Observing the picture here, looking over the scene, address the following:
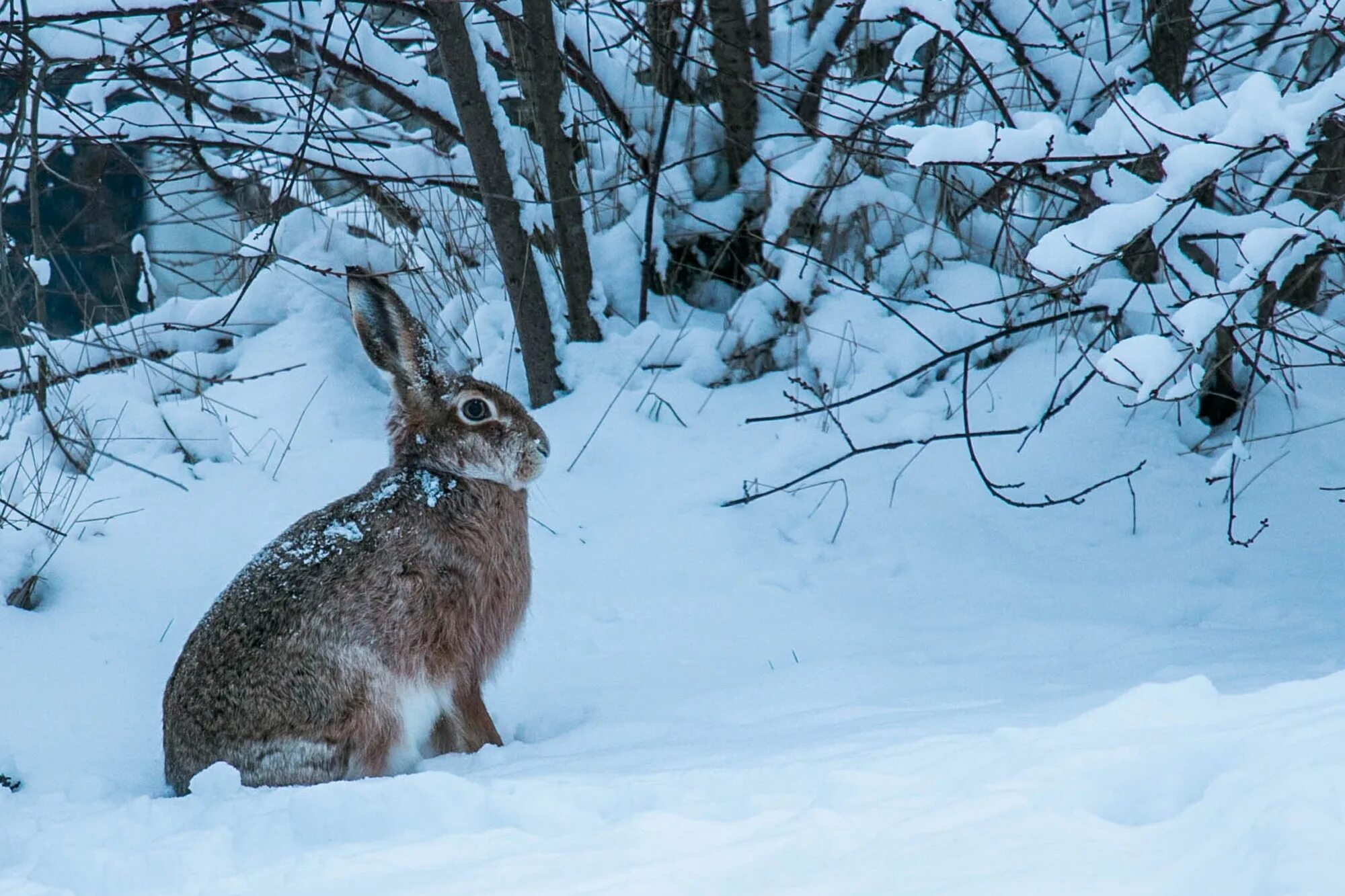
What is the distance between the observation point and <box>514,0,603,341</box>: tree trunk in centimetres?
531

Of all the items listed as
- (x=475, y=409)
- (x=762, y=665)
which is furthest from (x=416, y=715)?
(x=762, y=665)

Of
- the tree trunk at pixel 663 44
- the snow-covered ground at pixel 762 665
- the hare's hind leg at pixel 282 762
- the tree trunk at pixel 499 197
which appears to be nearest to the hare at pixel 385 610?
the hare's hind leg at pixel 282 762

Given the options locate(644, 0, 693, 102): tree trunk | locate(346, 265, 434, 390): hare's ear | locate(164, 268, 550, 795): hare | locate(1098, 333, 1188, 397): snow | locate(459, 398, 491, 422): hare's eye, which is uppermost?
locate(644, 0, 693, 102): tree trunk

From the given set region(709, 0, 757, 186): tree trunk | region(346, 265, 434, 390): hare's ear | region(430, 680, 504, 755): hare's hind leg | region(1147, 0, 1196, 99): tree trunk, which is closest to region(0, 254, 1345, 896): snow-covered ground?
region(430, 680, 504, 755): hare's hind leg

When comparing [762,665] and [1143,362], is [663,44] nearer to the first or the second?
[762,665]

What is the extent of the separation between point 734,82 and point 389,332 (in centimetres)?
277

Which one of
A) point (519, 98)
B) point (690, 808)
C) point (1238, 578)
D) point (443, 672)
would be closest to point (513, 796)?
point (690, 808)

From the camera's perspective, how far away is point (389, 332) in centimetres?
373

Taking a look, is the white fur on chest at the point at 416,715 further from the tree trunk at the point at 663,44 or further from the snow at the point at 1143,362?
the tree trunk at the point at 663,44

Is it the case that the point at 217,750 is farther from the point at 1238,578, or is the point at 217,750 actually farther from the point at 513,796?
the point at 1238,578

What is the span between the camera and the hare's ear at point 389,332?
3.64 metres

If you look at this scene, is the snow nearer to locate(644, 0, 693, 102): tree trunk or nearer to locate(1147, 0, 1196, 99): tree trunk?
locate(1147, 0, 1196, 99): tree trunk

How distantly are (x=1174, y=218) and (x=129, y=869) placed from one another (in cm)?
331

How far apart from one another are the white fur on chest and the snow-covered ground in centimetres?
7
